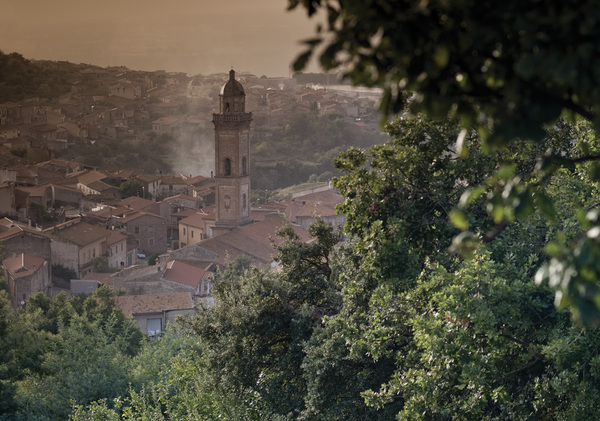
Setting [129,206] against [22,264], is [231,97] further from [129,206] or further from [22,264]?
[22,264]

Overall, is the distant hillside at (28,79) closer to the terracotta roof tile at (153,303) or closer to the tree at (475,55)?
the terracotta roof tile at (153,303)

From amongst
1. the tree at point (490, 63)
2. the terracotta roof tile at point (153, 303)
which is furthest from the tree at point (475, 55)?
the terracotta roof tile at point (153, 303)

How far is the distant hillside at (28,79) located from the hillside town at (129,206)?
998 mm

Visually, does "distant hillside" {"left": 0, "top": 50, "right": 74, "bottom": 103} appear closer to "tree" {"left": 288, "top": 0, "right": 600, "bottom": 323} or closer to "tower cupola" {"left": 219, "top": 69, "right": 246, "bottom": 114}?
"tower cupola" {"left": 219, "top": 69, "right": 246, "bottom": 114}

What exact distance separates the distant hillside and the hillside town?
100 centimetres

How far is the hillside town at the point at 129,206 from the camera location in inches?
1430

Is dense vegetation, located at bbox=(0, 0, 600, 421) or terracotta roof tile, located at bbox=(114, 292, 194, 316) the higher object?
dense vegetation, located at bbox=(0, 0, 600, 421)

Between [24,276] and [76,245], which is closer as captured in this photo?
[24,276]

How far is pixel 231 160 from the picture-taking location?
45.6 m

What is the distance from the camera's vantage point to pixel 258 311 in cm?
1012

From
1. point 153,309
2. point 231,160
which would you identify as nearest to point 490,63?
point 153,309

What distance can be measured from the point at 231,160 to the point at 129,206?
746cm

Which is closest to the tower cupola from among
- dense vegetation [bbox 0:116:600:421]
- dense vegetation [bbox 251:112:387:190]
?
dense vegetation [bbox 251:112:387:190]

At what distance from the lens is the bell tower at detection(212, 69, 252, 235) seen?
44.8m
